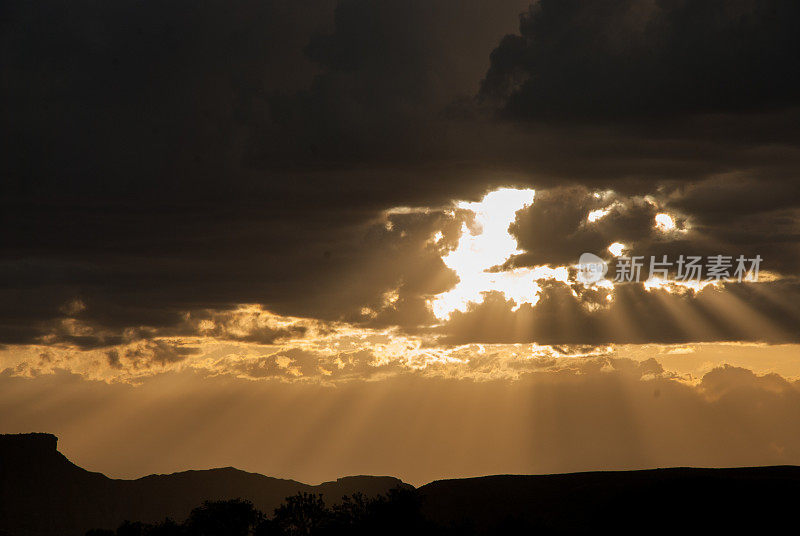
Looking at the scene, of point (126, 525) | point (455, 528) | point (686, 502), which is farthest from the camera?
point (686, 502)

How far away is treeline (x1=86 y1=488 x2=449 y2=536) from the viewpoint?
13775 centimetres

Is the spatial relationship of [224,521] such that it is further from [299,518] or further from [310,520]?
[310,520]

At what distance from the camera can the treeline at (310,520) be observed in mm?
137750

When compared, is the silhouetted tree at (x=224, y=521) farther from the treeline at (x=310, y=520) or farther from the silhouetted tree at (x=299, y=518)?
the silhouetted tree at (x=299, y=518)

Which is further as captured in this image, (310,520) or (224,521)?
(224,521)

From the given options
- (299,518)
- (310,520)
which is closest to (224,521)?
(299,518)

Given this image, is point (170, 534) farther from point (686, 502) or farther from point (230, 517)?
point (686, 502)

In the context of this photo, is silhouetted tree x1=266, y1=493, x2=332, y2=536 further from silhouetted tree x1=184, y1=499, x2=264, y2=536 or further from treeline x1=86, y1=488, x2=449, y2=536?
silhouetted tree x1=184, y1=499, x2=264, y2=536

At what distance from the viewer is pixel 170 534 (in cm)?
15162

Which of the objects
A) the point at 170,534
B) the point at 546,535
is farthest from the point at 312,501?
the point at 546,535

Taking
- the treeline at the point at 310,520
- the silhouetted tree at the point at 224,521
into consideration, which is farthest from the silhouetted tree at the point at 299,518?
the silhouetted tree at the point at 224,521

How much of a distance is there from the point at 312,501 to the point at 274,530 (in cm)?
827

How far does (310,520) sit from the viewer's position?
490 feet

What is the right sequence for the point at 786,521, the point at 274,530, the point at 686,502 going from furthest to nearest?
1. the point at 686,502
2. the point at 786,521
3. the point at 274,530
